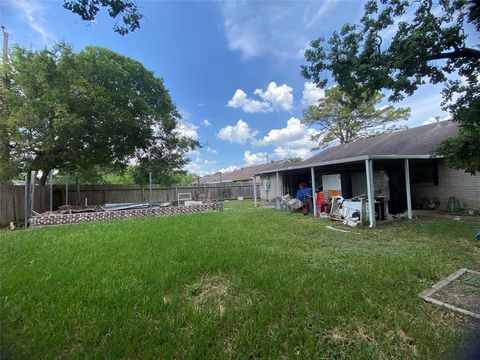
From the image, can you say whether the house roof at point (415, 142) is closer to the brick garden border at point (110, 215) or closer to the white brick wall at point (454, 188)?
the white brick wall at point (454, 188)

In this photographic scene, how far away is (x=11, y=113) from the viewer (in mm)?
9617

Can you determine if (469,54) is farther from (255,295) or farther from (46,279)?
(46,279)

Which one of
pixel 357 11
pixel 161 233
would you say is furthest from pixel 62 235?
pixel 357 11

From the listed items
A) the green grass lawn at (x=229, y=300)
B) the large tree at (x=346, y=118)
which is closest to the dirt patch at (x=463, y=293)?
the green grass lawn at (x=229, y=300)

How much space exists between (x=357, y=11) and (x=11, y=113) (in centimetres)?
1290

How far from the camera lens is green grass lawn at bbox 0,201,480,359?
2096 millimetres

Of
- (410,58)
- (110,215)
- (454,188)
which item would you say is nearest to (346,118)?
(454,188)

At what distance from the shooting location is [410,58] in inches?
248

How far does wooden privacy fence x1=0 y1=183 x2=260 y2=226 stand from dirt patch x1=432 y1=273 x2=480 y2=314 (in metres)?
12.5

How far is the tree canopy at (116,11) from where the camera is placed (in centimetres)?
266

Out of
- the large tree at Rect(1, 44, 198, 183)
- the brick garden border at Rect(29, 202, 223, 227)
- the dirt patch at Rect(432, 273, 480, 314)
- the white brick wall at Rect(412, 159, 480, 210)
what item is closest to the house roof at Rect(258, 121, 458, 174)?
the white brick wall at Rect(412, 159, 480, 210)

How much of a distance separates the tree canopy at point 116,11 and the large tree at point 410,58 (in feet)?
20.4

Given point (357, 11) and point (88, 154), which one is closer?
point (357, 11)

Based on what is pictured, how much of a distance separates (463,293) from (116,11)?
5.28m
